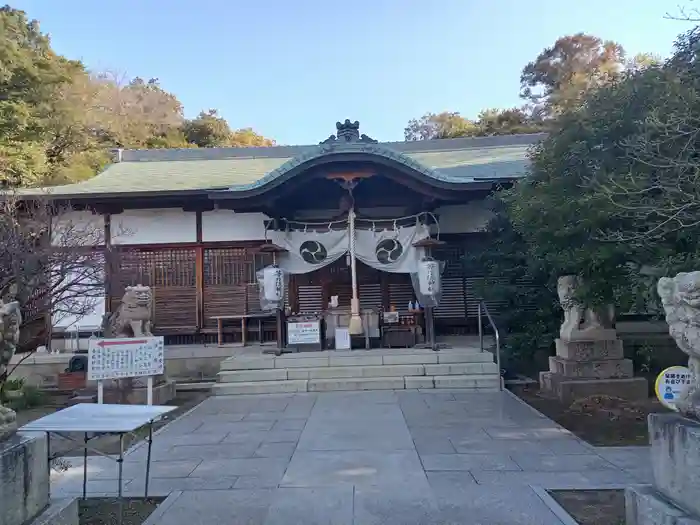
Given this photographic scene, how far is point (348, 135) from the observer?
10789 millimetres

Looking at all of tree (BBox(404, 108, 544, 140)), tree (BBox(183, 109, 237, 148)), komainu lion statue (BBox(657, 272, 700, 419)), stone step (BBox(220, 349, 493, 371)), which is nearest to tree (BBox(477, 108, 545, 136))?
tree (BBox(404, 108, 544, 140))

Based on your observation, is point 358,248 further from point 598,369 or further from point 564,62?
point 564,62

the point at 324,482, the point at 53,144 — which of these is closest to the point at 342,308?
the point at 324,482

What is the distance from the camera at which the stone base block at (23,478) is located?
9.14 feet

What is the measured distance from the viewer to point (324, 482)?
4.38 metres

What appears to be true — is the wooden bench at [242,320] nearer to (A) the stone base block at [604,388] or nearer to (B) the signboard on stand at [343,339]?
(B) the signboard on stand at [343,339]

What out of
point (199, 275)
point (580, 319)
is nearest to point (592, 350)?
point (580, 319)

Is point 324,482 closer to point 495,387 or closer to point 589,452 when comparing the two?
point 589,452

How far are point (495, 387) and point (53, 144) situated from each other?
24989 millimetres

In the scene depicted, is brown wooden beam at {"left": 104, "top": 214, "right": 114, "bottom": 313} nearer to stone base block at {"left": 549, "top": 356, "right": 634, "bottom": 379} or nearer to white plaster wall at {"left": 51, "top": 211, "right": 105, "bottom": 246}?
white plaster wall at {"left": 51, "top": 211, "right": 105, "bottom": 246}

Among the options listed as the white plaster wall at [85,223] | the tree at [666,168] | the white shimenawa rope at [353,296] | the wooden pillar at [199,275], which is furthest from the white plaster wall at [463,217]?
the white plaster wall at [85,223]

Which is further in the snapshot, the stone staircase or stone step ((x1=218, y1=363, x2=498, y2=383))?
stone step ((x1=218, y1=363, x2=498, y2=383))

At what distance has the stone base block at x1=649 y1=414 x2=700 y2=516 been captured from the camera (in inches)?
110

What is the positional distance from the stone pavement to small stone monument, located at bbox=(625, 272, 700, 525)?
2.42ft
